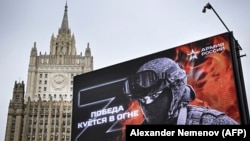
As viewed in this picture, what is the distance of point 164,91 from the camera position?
27703 millimetres

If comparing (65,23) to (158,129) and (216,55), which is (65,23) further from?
(158,129)

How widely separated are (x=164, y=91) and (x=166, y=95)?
0.38 metres

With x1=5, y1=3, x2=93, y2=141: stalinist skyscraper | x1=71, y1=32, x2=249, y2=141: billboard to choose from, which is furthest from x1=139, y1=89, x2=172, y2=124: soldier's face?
x1=5, y1=3, x2=93, y2=141: stalinist skyscraper

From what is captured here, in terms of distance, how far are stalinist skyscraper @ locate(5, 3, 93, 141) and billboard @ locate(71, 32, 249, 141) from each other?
68742mm

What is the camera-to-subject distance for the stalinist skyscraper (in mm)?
97938

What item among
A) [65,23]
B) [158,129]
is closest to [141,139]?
[158,129]

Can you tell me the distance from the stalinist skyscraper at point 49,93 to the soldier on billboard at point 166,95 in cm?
7058

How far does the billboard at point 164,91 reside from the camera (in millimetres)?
25625

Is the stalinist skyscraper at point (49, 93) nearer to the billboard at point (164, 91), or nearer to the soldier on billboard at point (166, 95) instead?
the billboard at point (164, 91)

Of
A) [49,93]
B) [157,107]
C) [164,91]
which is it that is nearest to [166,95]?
[164,91]

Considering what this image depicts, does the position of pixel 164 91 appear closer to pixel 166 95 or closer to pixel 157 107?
pixel 166 95

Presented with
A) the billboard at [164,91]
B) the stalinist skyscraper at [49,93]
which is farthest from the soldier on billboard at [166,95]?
the stalinist skyscraper at [49,93]

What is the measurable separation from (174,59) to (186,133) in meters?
14.8

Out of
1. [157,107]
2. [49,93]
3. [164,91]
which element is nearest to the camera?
[157,107]
